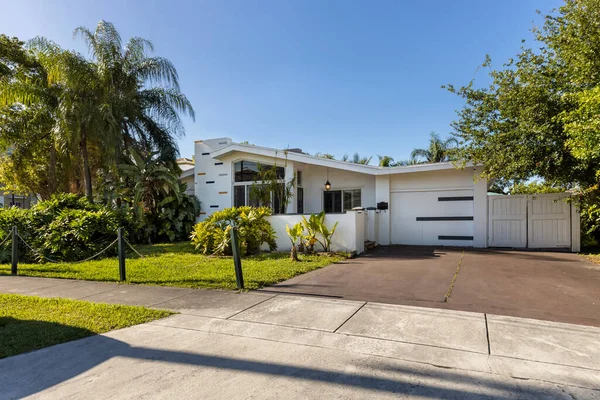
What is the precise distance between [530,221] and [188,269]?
37.9ft

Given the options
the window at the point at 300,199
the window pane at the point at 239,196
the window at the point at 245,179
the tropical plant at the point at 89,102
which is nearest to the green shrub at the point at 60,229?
the tropical plant at the point at 89,102

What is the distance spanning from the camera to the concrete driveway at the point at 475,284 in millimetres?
5113

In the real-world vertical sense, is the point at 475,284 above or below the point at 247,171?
below

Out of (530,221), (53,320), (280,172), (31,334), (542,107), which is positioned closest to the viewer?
(31,334)

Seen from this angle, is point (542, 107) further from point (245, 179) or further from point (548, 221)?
point (245, 179)

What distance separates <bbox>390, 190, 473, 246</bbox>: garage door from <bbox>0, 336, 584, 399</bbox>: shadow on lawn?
10930 mm

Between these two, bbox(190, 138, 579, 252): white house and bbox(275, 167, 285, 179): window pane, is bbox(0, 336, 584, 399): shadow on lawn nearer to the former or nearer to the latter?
bbox(190, 138, 579, 252): white house

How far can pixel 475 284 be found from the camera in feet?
21.5

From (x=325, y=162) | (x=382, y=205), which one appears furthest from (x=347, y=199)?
(x=325, y=162)

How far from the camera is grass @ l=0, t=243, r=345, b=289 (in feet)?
23.1

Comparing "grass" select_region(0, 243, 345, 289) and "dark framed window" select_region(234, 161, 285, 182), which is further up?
"dark framed window" select_region(234, 161, 285, 182)

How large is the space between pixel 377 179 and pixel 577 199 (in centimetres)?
658

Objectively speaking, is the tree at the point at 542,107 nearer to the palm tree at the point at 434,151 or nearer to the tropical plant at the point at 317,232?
the tropical plant at the point at 317,232

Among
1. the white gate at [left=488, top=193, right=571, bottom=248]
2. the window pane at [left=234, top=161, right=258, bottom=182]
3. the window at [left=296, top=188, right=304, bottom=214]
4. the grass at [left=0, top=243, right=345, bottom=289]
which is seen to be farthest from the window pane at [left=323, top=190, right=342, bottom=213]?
the white gate at [left=488, top=193, right=571, bottom=248]
